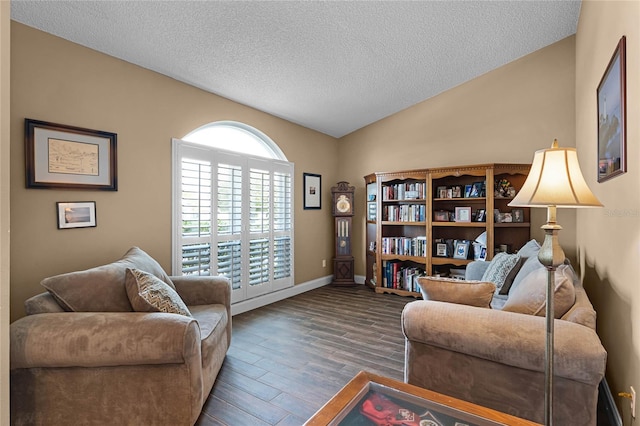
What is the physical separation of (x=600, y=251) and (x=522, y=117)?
234 cm

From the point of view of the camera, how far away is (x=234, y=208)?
3744 millimetres

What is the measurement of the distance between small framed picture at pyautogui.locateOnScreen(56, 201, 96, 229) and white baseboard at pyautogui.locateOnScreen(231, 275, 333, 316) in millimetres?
1785

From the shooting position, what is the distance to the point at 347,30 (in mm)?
2742

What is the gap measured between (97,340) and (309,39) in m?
2.70

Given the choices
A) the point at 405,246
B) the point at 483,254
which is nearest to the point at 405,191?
the point at 405,246

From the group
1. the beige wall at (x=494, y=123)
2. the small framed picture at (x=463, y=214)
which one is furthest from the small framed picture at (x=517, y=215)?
the small framed picture at (x=463, y=214)

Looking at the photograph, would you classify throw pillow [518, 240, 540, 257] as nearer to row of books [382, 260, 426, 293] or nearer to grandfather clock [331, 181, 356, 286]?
row of books [382, 260, 426, 293]

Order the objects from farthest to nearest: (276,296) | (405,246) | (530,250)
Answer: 1. (405,246)
2. (276,296)
3. (530,250)

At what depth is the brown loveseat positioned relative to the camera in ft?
5.32

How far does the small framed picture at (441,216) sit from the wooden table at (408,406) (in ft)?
10.9

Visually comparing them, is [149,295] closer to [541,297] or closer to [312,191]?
Result: [541,297]

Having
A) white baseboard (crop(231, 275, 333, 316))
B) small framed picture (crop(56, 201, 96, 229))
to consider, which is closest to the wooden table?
small framed picture (crop(56, 201, 96, 229))

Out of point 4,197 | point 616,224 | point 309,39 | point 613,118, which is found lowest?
point 616,224

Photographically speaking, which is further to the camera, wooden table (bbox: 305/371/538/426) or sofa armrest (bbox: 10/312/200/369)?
sofa armrest (bbox: 10/312/200/369)
